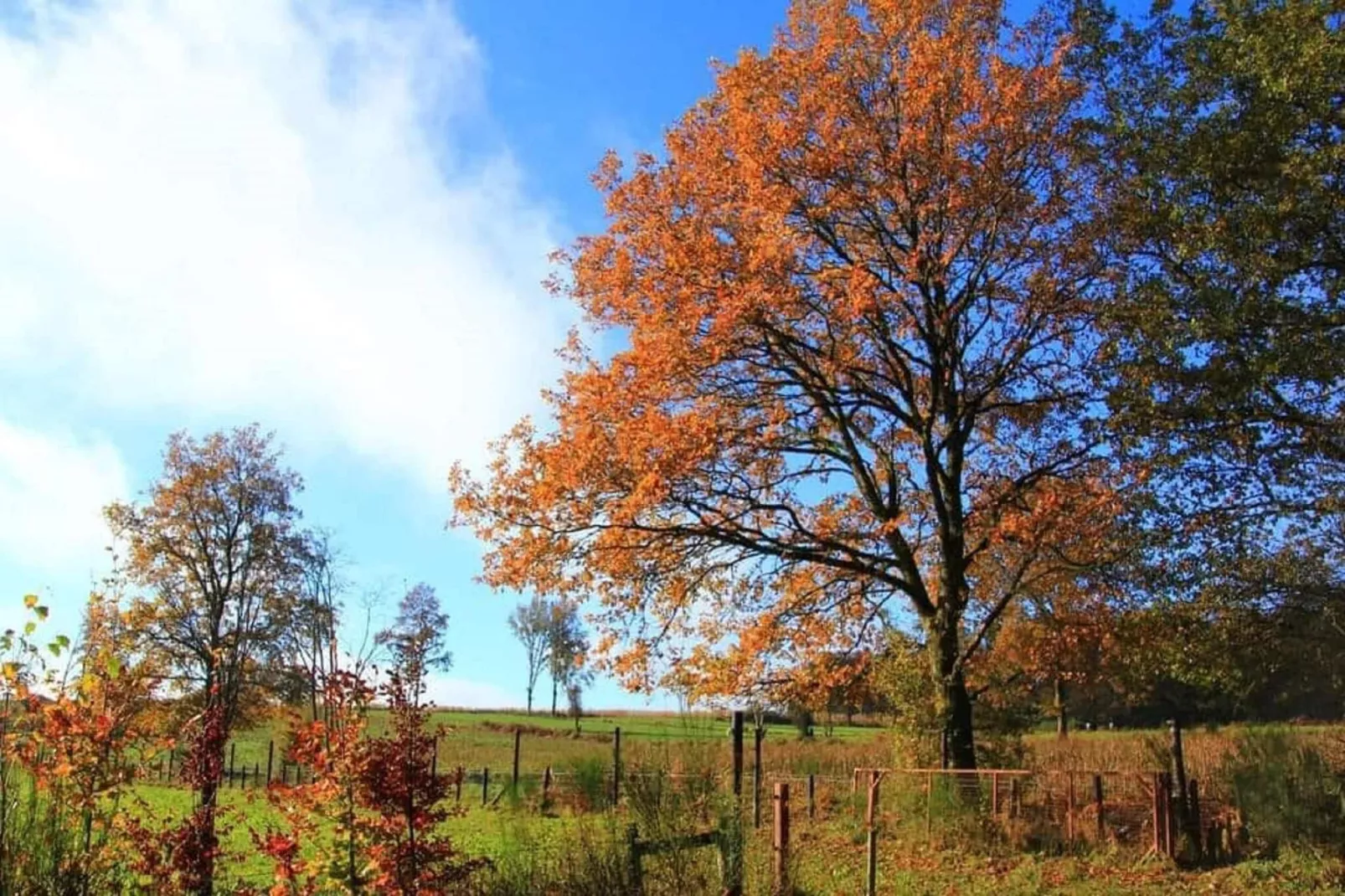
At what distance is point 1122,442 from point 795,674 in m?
6.37

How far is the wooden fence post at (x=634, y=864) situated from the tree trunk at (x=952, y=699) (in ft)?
Result: 32.2

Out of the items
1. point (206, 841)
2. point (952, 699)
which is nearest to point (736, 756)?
point (206, 841)

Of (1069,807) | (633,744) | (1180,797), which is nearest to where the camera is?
(633,744)

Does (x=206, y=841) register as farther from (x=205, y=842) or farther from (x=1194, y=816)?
(x=1194, y=816)

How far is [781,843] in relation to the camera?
28.4 ft

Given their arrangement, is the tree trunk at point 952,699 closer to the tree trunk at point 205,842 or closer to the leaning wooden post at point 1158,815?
the leaning wooden post at point 1158,815

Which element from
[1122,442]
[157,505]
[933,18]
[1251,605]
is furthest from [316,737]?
[157,505]

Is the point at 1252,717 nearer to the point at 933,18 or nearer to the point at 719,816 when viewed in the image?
the point at 933,18

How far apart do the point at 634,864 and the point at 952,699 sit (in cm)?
1022

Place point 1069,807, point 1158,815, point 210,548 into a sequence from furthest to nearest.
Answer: point 210,548
point 1069,807
point 1158,815

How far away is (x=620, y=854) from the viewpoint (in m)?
6.91

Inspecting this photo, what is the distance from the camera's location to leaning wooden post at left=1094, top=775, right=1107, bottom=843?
41.8 feet

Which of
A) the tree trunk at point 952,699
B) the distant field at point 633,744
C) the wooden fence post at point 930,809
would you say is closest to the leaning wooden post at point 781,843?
the distant field at point 633,744

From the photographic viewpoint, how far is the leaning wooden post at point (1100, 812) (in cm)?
1273
